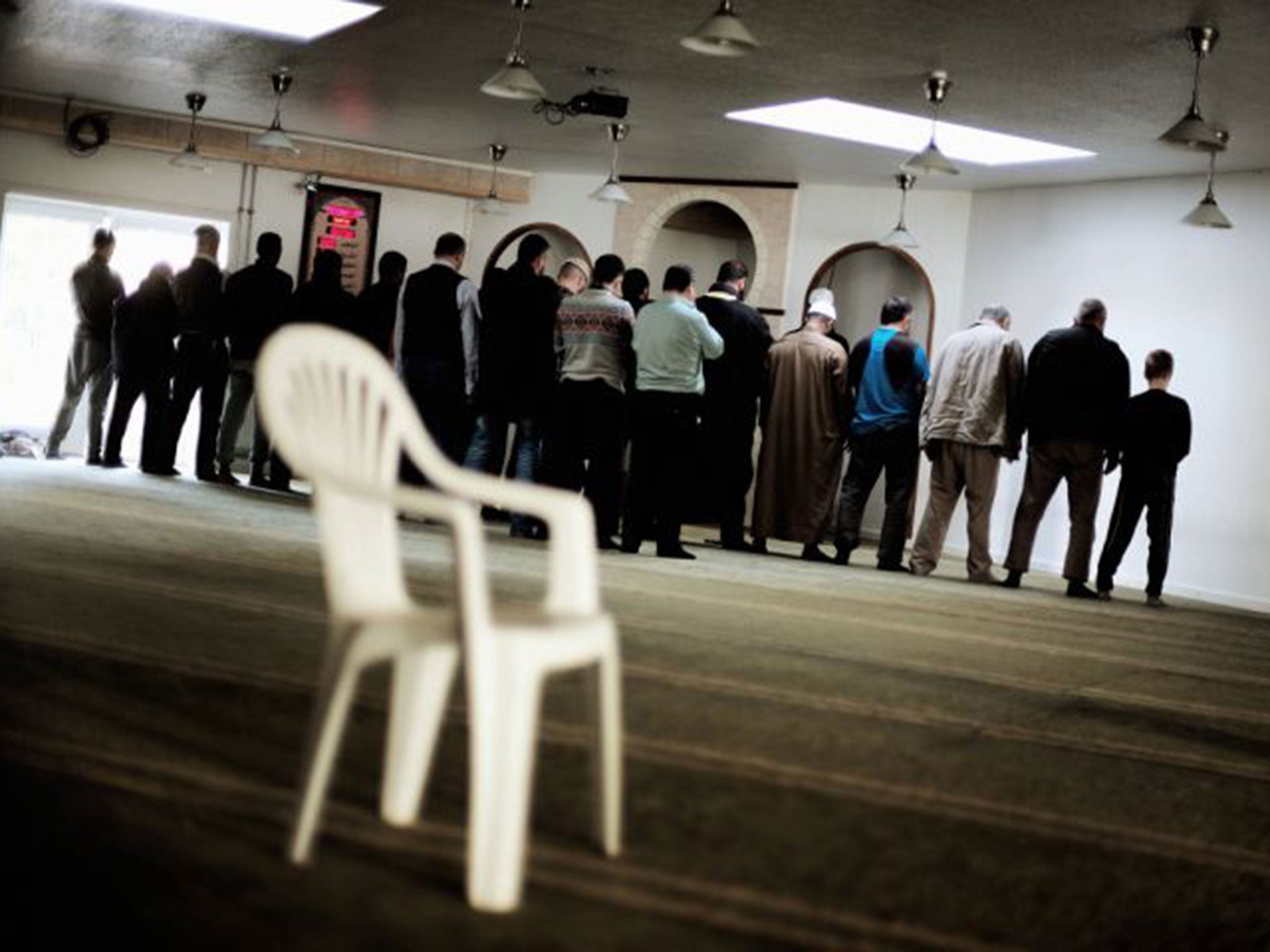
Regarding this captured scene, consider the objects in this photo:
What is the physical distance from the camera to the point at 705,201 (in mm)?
13758

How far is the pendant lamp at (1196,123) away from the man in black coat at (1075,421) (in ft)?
4.59

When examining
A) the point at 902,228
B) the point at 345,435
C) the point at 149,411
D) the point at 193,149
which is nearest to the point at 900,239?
the point at 902,228

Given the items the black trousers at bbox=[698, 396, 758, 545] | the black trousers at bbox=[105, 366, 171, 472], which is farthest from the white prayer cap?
the black trousers at bbox=[105, 366, 171, 472]

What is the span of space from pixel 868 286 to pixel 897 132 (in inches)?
146

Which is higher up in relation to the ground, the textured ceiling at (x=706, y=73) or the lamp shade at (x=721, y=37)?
the textured ceiling at (x=706, y=73)

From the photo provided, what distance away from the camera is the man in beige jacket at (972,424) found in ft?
29.3

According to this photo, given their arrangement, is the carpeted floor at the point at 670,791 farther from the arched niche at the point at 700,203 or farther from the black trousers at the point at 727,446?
the arched niche at the point at 700,203

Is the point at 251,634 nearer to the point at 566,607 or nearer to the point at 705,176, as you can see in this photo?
the point at 566,607

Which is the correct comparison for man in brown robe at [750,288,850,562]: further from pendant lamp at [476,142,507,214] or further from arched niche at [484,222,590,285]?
arched niche at [484,222,590,285]

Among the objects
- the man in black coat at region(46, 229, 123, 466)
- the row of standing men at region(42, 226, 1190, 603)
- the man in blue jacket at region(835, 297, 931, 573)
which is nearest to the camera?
the row of standing men at region(42, 226, 1190, 603)

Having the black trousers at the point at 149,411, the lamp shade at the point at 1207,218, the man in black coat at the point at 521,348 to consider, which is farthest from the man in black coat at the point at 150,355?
the lamp shade at the point at 1207,218

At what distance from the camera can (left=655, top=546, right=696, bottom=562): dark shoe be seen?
8250mm

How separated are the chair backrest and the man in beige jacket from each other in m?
6.77

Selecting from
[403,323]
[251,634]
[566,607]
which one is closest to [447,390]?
[403,323]
